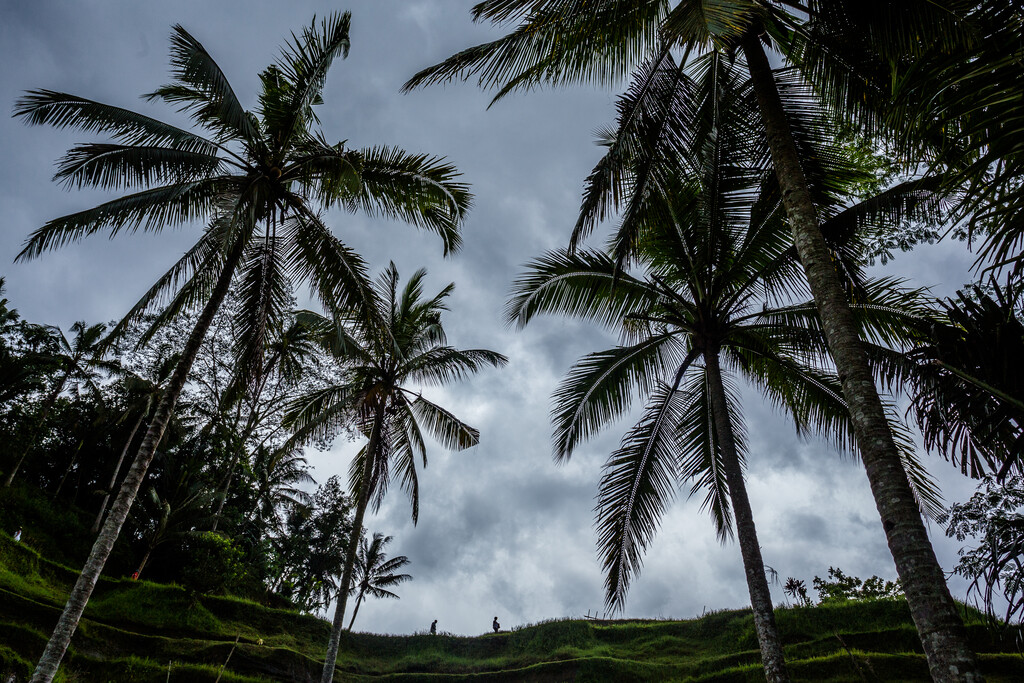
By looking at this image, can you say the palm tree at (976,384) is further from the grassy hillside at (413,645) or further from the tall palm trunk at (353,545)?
the tall palm trunk at (353,545)

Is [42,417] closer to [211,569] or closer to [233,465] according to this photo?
[233,465]

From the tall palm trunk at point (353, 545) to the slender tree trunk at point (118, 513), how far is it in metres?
5.39

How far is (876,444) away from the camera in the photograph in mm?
3613

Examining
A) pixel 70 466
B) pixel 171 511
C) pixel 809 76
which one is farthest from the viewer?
pixel 70 466

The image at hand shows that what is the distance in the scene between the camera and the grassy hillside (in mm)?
11273

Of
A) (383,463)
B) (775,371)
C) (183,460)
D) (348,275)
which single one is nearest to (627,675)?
(383,463)

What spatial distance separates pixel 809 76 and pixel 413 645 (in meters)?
22.5

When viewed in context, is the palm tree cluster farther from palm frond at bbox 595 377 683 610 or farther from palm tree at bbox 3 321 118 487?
palm tree at bbox 3 321 118 487

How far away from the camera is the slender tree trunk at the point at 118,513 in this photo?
229 inches

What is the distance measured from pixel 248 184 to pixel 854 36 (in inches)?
289

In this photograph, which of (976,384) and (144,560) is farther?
(144,560)

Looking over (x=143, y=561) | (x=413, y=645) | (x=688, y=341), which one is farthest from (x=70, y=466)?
(x=688, y=341)

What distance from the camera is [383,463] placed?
1399cm

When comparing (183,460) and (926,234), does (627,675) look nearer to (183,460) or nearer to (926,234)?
(926,234)
